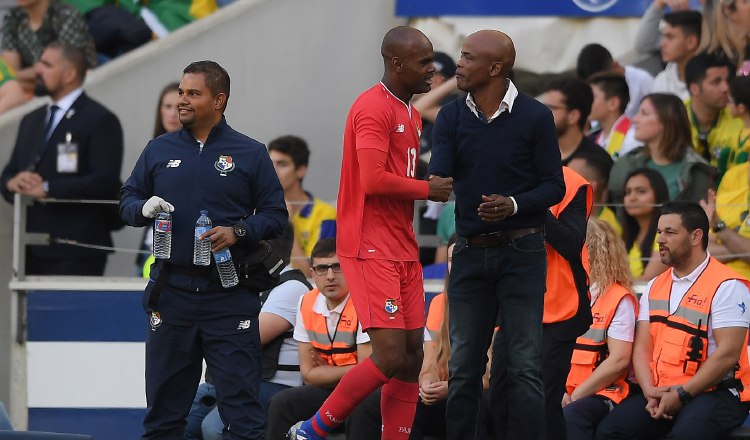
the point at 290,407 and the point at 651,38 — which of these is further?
the point at 651,38

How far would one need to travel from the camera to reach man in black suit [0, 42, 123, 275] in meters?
9.31

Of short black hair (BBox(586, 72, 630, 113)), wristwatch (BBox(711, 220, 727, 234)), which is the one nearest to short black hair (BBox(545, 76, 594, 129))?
short black hair (BBox(586, 72, 630, 113))

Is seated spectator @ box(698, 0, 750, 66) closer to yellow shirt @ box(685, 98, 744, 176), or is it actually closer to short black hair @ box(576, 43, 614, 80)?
yellow shirt @ box(685, 98, 744, 176)

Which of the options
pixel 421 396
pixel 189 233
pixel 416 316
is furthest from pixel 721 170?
pixel 189 233

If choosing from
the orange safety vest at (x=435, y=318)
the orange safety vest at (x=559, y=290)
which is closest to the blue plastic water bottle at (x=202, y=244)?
the orange safety vest at (x=559, y=290)

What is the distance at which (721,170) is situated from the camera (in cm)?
932

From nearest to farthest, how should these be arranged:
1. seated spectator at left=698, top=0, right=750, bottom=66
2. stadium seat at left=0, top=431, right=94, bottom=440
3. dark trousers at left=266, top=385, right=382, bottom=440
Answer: stadium seat at left=0, top=431, right=94, bottom=440 < dark trousers at left=266, top=385, right=382, bottom=440 < seated spectator at left=698, top=0, right=750, bottom=66

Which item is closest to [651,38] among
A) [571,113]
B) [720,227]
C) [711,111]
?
[711,111]

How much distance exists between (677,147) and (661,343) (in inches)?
67.1

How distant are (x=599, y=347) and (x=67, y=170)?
3748 mm

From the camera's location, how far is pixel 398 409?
683cm

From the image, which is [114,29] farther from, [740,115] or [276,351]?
[740,115]

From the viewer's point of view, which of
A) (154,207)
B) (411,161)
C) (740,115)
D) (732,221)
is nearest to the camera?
(154,207)

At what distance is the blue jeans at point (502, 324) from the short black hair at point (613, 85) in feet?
12.5
